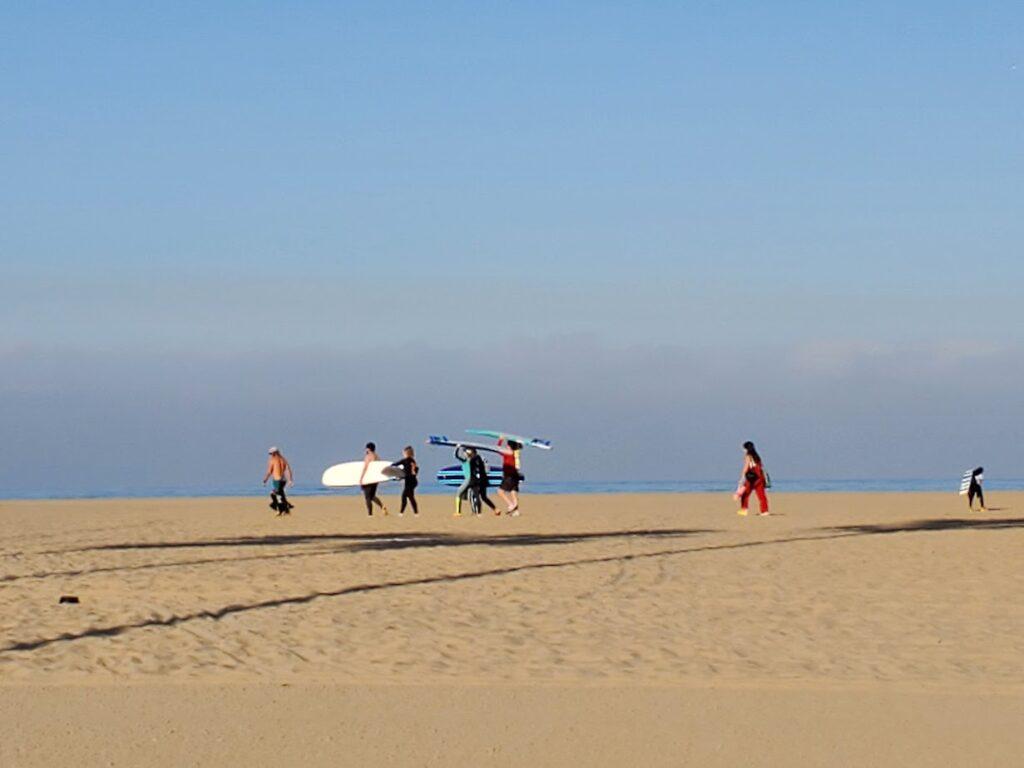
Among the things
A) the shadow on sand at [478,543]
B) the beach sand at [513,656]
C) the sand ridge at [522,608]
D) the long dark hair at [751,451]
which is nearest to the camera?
the beach sand at [513,656]

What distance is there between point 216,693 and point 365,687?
1.05 m

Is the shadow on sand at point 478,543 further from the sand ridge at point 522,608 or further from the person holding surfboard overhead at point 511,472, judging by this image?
the person holding surfboard overhead at point 511,472

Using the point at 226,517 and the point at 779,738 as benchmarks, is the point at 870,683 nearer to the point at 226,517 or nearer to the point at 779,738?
the point at 779,738

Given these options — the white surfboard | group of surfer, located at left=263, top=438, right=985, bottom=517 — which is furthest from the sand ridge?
the white surfboard

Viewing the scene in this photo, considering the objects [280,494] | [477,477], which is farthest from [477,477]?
[280,494]

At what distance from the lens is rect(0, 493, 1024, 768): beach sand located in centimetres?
888

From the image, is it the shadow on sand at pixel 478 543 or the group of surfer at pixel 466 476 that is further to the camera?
the group of surfer at pixel 466 476

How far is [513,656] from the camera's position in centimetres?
1222

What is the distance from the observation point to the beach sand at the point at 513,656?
888cm

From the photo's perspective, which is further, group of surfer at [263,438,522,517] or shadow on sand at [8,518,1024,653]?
group of surfer at [263,438,522,517]

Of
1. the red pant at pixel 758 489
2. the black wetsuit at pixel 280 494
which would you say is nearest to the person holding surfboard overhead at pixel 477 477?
the black wetsuit at pixel 280 494

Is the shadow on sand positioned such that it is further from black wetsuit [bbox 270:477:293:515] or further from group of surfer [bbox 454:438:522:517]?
black wetsuit [bbox 270:477:293:515]

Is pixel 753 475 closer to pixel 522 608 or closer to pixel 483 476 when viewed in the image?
pixel 483 476

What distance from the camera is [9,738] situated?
8.85m
